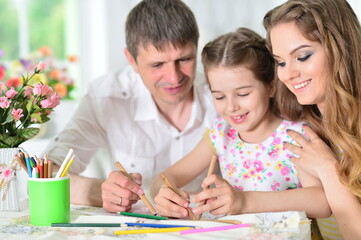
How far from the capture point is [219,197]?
53.2 inches

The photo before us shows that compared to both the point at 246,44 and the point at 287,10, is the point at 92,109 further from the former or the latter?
the point at 287,10

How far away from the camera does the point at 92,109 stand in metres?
2.22

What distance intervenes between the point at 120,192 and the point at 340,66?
69 cm

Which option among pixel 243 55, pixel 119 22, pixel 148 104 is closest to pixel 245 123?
pixel 243 55

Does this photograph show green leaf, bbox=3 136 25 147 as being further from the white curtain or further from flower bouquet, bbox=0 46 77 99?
the white curtain

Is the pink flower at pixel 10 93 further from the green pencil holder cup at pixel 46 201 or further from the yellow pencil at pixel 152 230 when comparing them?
the yellow pencil at pixel 152 230

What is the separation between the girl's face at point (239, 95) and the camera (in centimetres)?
165

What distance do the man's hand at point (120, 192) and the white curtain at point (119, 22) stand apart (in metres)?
2.29

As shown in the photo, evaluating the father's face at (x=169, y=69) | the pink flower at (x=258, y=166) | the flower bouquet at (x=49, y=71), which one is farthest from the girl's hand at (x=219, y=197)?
the flower bouquet at (x=49, y=71)

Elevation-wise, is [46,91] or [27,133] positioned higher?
[46,91]

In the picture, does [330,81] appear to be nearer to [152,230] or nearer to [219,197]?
[219,197]

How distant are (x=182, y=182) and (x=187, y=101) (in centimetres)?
50

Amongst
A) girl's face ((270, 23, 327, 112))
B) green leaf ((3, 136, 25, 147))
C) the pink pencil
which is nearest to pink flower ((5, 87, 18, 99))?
green leaf ((3, 136, 25, 147))

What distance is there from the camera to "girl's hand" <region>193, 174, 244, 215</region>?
1.33 m
